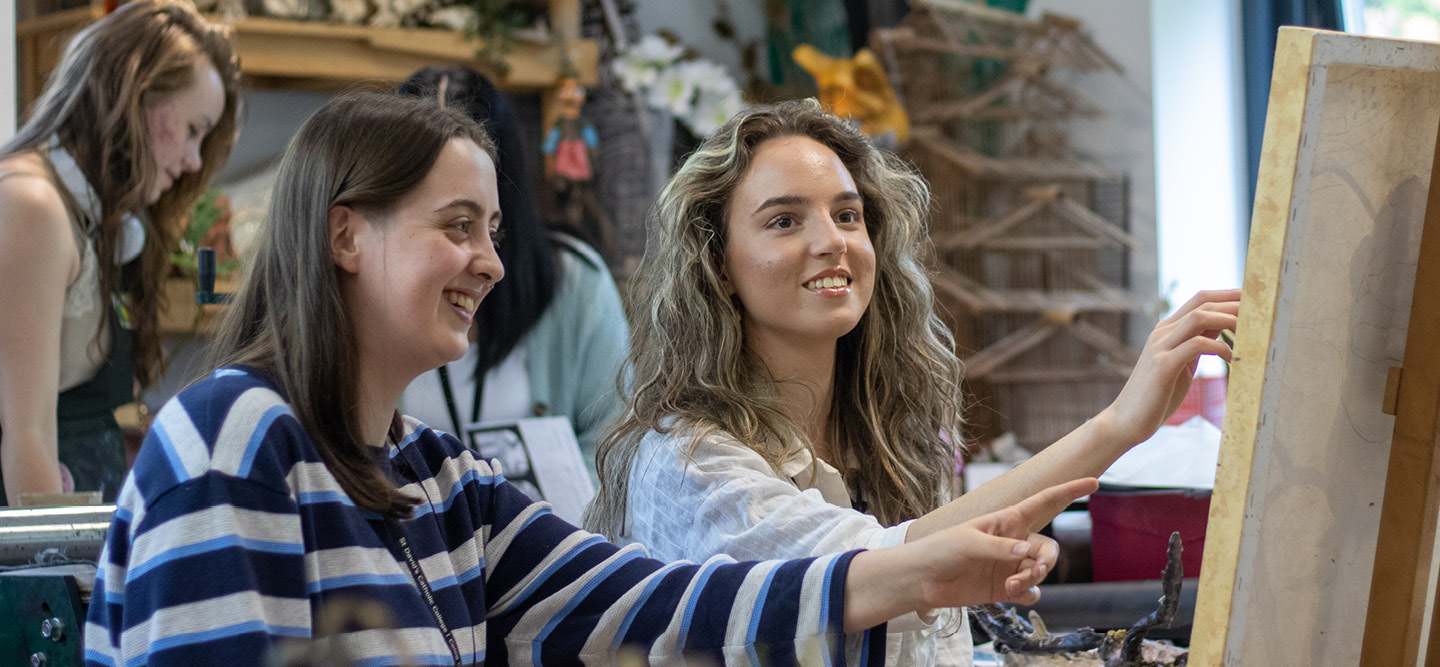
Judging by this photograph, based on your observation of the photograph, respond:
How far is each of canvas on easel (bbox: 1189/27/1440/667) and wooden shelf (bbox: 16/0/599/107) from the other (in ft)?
7.50

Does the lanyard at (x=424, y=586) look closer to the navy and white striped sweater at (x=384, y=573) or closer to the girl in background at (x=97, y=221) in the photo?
the navy and white striped sweater at (x=384, y=573)

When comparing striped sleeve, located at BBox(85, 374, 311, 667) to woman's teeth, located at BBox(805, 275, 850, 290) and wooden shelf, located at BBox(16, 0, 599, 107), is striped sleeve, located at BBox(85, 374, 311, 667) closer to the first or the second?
woman's teeth, located at BBox(805, 275, 850, 290)

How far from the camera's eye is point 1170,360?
1.06m

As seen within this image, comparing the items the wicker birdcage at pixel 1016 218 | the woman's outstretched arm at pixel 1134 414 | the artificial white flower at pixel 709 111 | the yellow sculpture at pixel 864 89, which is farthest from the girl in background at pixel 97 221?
the wicker birdcage at pixel 1016 218

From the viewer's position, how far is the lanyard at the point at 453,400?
186 centimetres

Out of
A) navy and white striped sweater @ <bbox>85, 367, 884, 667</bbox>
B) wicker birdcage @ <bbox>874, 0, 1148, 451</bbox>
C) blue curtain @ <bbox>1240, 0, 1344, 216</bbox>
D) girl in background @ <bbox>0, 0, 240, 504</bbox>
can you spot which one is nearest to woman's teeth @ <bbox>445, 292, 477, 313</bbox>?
navy and white striped sweater @ <bbox>85, 367, 884, 667</bbox>

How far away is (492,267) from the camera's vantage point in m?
0.98

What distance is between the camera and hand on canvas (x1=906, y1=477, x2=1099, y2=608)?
0.91 meters

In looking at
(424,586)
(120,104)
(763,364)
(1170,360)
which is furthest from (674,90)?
(424,586)

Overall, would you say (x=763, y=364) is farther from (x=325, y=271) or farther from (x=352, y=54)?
(x=352, y=54)

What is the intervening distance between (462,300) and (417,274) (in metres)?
Answer: 0.05

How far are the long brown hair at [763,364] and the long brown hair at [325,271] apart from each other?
1.37 ft

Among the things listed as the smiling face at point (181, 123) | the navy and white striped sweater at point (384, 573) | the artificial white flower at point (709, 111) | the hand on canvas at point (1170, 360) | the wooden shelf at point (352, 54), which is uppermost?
the wooden shelf at point (352, 54)

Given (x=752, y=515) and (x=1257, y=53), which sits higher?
(x=1257, y=53)
